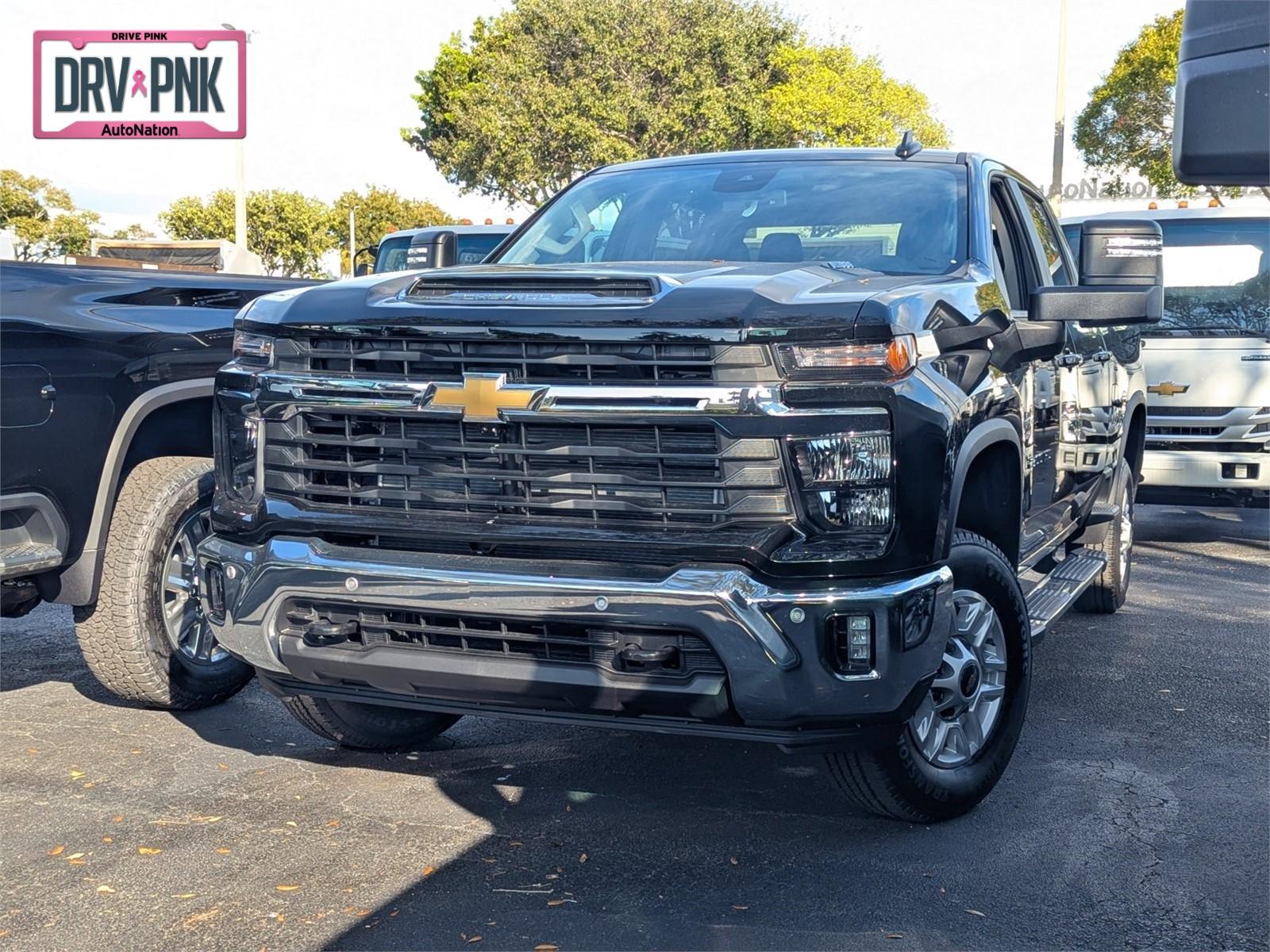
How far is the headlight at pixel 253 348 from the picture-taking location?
160 inches

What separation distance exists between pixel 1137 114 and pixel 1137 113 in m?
0.02

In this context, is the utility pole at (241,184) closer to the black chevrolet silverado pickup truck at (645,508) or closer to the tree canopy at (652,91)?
the tree canopy at (652,91)

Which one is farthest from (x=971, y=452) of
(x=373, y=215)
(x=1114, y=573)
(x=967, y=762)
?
(x=373, y=215)

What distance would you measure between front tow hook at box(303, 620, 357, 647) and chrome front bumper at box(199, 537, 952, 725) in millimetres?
25

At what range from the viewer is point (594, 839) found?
411 centimetres

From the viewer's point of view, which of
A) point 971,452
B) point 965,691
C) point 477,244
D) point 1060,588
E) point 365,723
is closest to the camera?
point 971,452

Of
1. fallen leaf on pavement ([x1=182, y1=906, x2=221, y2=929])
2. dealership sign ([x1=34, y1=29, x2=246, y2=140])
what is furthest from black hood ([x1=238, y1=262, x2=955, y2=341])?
dealership sign ([x1=34, y1=29, x2=246, y2=140])

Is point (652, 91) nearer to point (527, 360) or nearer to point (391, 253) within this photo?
point (391, 253)

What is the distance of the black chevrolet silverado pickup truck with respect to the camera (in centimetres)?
350

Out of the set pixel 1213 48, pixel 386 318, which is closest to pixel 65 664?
pixel 386 318

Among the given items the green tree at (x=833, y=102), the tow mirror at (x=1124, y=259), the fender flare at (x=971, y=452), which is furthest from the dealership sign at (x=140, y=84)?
the fender flare at (x=971, y=452)

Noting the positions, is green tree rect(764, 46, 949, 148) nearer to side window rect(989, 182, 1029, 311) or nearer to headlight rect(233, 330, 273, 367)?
side window rect(989, 182, 1029, 311)

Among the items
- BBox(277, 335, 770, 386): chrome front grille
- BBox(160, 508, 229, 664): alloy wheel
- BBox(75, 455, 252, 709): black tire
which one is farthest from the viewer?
BBox(160, 508, 229, 664): alloy wheel

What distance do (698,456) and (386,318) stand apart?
94cm
